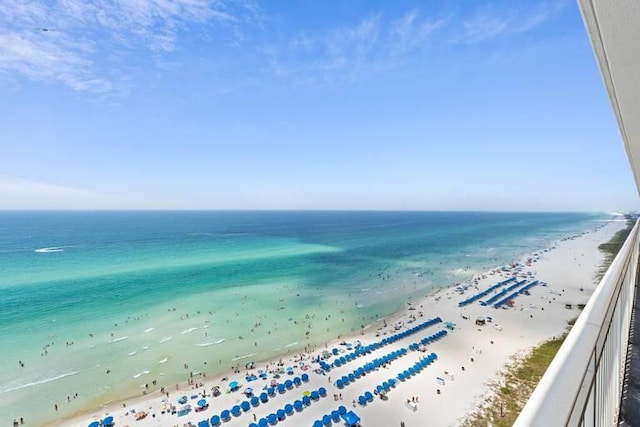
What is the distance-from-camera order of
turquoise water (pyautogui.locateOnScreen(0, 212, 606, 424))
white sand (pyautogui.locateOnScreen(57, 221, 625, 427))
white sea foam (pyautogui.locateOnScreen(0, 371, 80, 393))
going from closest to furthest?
white sand (pyautogui.locateOnScreen(57, 221, 625, 427))
white sea foam (pyautogui.locateOnScreen(0, 371, 80, 393))
turquoise water (pyautogui.locateOnScreen(0, 212, 606, 424))

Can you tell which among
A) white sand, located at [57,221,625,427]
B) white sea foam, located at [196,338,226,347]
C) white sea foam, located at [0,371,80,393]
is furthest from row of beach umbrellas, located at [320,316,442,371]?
white sea foam, located at [0,371,80,393]

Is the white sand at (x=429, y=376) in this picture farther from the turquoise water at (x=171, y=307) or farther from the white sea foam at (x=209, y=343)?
the white sea foam at (x=209, y=343)

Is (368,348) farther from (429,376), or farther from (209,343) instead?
(209,343)

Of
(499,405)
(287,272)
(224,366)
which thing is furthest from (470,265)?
(224,366)

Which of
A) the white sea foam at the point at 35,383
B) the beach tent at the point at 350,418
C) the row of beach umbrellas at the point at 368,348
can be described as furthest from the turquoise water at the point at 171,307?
the beach tent at the point at 350,418

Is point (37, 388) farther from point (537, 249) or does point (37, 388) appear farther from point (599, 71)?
point (537, 249)

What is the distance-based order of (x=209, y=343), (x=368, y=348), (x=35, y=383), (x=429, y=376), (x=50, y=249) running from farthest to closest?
(x=50, y=249)
(x=209, y=343)
(x=368, y=348)
(x=35, y=383)
(x=429, y=376)

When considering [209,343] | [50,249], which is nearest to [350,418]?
[209,343]

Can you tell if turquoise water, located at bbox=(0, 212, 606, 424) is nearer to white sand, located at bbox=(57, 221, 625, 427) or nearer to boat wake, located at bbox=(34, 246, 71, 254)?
boat wake, located at bbox=(34, 246, 71, 254)
